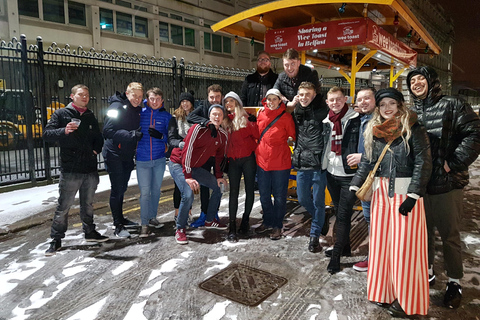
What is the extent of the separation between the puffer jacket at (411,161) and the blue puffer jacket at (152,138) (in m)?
3.17

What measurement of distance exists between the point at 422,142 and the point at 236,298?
90.3 inches

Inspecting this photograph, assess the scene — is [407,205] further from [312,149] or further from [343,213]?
[312,149]

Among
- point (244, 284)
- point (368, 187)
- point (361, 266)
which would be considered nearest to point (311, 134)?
point (368, 187)

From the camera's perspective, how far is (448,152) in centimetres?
322

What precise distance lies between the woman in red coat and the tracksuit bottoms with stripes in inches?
73.3

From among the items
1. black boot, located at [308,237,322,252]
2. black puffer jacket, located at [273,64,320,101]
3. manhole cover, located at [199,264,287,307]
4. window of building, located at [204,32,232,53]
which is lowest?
manhole cover, located at [199,264,287,307]

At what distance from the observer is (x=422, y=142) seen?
2949 mm

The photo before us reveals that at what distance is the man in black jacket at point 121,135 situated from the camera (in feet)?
15.7

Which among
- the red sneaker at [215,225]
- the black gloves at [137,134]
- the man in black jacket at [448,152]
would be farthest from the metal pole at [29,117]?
the man in black jacket at [448,152]

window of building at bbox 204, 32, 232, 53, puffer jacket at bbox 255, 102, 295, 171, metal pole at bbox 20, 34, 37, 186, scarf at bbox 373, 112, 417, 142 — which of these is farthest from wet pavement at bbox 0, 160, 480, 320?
window of building at bbox 204, 32, 232, 53

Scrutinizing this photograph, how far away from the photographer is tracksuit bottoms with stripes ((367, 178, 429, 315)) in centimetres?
293

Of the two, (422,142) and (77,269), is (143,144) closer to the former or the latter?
(77,269)

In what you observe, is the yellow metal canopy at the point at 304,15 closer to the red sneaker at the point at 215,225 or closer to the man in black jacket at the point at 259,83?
the man in black jacket at the point at 259,83

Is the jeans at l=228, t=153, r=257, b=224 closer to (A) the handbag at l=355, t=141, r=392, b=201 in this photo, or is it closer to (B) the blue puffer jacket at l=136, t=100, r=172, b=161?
(B) the blue puffer jacket at l=136, t=100, r=172, b=161
